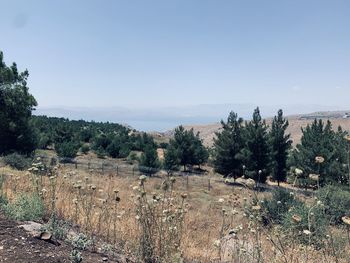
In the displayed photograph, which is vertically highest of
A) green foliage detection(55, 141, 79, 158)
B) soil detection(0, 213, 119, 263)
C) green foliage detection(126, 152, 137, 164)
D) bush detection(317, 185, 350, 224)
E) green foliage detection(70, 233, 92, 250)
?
soil detection(0, 213, 119, 263)

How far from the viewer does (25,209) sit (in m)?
5.12

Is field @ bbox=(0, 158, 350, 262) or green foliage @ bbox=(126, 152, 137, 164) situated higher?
field @ bbox=(0, 158, 350, 262)

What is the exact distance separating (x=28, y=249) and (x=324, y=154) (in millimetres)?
26170

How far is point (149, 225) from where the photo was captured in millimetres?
4254

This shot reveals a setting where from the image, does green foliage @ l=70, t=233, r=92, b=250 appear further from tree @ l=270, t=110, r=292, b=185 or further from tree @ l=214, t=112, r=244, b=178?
tree @ l=270, t=110, r=292, b=185

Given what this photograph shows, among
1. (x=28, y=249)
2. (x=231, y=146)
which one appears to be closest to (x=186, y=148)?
(x=231, y=146)

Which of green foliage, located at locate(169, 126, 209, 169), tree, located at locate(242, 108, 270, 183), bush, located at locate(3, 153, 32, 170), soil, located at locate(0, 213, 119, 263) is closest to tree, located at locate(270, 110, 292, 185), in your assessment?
tree, located at locate(242, 108, 270, 183)

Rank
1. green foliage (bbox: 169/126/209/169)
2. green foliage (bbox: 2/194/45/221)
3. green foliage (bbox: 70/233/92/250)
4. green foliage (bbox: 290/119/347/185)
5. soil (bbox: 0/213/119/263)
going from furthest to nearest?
green foliage (bbox: 169/126/209/169) → green foliage (bbox: 290/119/347/185) → green foliage (bbox: 2/194/45/221) → green foliage (bbox: 70/233/92/250) → soil (bbox: 0/213/119/263)

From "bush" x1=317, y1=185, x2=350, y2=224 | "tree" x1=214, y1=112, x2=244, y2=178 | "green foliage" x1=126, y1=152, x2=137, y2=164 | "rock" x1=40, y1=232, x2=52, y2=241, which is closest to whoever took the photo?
"rock" x1=40, y1=232, x2=52, y2=241

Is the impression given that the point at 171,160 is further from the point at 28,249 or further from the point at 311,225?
the point at 311,225

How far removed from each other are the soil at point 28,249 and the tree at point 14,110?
25.0 m

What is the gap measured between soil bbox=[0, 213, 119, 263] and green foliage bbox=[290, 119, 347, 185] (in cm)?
1999

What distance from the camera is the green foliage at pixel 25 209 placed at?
4.96 m

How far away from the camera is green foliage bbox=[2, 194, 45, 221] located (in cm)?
496
